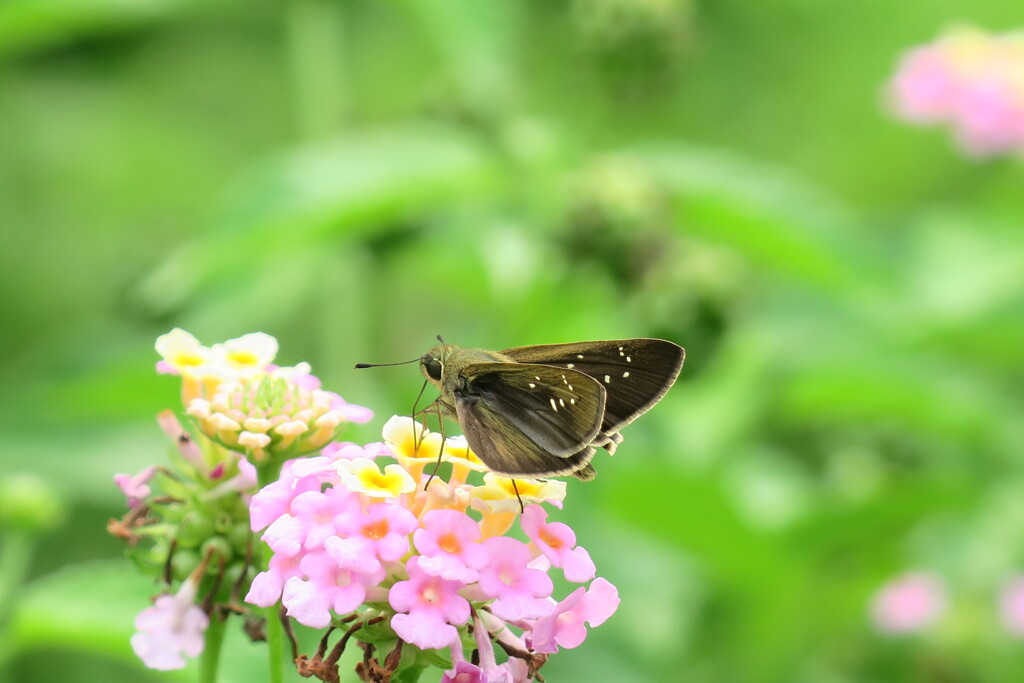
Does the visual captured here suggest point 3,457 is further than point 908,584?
No

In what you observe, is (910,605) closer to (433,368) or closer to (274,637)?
(433,368)

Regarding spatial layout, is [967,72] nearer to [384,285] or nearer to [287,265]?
[384,285]

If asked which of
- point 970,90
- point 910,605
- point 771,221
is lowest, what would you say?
point 910,605

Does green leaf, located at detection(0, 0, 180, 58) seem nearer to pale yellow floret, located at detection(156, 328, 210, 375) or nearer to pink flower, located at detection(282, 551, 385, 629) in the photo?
pale yellow floret, located at detection(156, 328, 210, 375)

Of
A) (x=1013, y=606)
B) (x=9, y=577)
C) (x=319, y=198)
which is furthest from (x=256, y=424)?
(x=1013, y=606)

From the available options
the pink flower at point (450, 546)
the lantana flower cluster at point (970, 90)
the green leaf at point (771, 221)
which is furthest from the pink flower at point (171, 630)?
the lantana flower cluster at point (970, 90)

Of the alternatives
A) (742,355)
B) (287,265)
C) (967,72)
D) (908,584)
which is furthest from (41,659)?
(967,72)

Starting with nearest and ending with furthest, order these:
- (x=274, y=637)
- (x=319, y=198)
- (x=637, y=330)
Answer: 1. (x=274, y=637)
2. (x=319, y=198)
3. (x=637, y=330)
